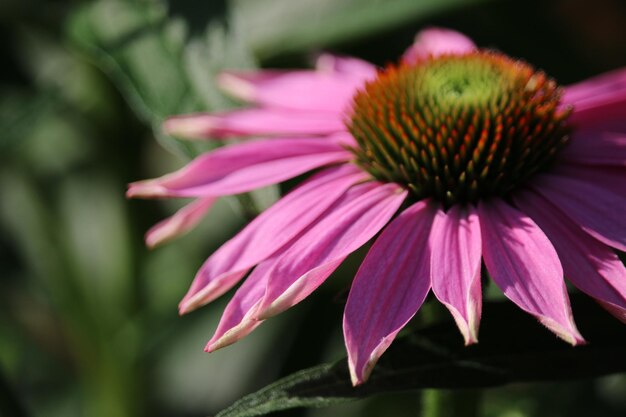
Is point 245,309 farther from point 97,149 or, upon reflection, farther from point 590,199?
point 97,149

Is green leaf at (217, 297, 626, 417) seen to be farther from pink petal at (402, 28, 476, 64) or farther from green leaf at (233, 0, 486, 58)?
green leaf at (233, 0, 486, 58)

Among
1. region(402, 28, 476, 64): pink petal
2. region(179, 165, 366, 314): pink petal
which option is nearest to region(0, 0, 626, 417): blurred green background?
region(402, 28, 476, 64): pink petal

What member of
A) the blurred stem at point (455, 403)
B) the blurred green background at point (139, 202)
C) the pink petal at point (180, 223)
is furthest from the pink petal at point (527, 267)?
the blurred green background at point (139, 202)

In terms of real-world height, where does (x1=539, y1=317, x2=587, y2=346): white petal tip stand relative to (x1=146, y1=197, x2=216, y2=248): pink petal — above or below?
below

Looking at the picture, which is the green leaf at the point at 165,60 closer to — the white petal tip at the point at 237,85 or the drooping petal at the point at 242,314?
the white petal tip at the point at 237,85

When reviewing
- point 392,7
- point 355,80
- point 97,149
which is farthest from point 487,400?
point 97,149

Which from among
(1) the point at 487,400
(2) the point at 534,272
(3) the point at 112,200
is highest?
(2) the point at 534,272
